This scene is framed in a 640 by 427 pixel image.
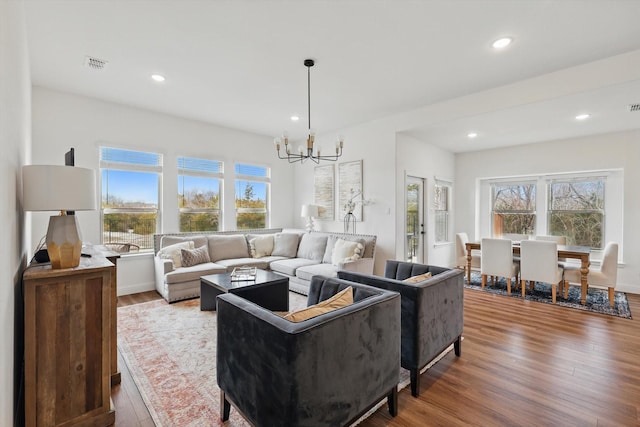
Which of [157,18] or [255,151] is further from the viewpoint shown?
[255,151]

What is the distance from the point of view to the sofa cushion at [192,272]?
4195mm

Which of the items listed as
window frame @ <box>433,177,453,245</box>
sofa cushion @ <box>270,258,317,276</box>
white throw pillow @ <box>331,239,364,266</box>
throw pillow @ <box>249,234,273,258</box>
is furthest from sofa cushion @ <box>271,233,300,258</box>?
window frame @ <box>433,177,453,245</box>

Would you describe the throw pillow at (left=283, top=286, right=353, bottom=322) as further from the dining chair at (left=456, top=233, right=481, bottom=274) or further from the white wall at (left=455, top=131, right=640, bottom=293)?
the white wall at (left=455, top=131, right=640, bottom=293)

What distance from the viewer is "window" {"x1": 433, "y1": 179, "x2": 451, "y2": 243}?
6.49 metres

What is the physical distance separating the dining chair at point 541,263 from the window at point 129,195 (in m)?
5.92

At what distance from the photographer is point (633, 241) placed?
16.3 feet

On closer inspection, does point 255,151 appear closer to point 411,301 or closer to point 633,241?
point 411,301

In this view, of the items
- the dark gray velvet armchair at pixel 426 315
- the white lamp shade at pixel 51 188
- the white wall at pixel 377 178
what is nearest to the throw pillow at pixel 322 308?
the dark gray velvet armchair at pixel 426 315

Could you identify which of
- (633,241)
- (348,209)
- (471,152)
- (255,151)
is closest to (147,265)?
(255,151)

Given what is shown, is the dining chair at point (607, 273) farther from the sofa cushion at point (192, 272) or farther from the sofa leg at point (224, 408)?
the sofa cushion at point (192, 272)

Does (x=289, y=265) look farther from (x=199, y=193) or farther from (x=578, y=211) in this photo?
(x=578, y=211)

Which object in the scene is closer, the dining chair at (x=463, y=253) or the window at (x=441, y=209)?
the dining chair at (x=463, y=253)

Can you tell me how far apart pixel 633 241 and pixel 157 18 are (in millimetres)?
7281

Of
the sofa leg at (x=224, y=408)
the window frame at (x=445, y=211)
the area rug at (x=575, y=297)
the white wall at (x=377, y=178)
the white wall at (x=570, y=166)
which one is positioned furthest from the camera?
the window frame at (x=445, y=211)
